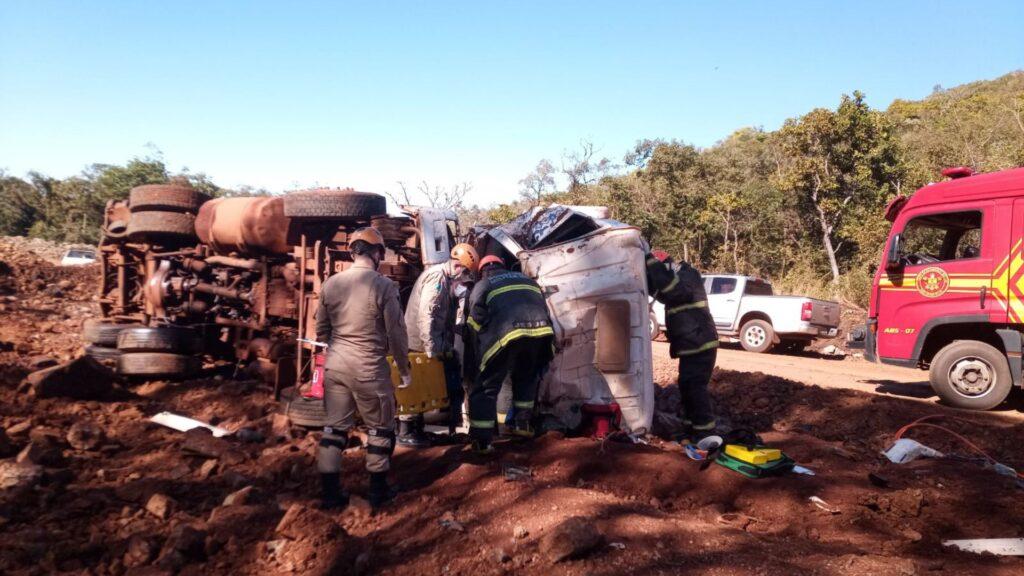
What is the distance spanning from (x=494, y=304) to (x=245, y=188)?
122 feet

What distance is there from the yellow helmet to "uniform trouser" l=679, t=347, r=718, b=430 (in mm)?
2073

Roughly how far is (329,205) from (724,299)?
936 centimetres

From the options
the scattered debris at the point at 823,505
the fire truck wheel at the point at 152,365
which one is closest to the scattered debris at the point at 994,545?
the scattered debris at the point at 823,505

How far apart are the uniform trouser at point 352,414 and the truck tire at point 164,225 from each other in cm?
521

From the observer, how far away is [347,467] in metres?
5.11

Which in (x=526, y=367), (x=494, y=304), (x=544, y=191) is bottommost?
(x=526, y=367)

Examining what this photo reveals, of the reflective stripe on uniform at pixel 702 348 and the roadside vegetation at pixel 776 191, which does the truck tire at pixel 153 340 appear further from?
the roadside vegetation at pixel 776 191

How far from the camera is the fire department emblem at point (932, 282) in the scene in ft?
24.8

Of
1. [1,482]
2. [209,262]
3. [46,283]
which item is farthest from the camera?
[46,283]

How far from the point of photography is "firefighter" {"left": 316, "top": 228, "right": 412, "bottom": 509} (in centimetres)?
422

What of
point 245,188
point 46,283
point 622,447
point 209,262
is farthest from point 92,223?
point 622,447

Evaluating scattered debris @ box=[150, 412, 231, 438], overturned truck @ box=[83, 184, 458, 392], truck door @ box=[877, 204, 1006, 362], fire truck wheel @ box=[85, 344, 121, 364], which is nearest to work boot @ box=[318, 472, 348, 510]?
scattered debris @ box=[150, 412, 231, 438]

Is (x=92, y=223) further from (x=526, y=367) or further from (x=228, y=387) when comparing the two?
(x=526, y=367)

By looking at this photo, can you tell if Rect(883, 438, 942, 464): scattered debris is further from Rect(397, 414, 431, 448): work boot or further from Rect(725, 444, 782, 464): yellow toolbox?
Rect(397, 414, 431, 448): work boot
